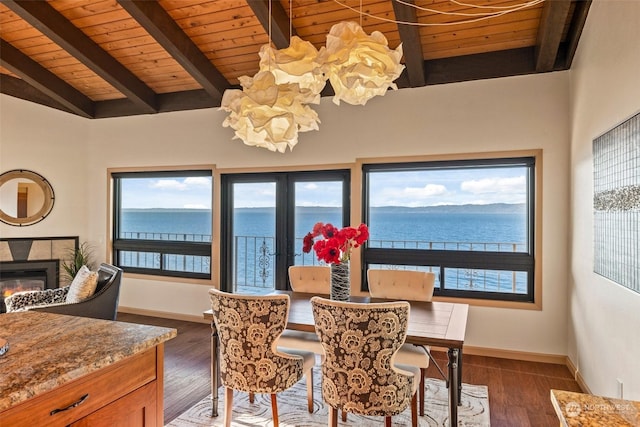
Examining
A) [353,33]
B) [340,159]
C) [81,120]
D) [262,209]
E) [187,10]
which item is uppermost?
[187,10]

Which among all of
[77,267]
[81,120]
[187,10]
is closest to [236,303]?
[187,10]

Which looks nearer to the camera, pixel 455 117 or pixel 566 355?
pixel 566 355

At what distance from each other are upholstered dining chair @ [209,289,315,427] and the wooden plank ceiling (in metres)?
2.17

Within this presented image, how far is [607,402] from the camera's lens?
1.09m

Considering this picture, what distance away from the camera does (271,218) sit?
4832mm

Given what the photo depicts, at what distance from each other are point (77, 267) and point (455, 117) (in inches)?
210

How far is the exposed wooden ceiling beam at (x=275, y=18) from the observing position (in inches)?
127

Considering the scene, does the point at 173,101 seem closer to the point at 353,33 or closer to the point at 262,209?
the point at 262,209

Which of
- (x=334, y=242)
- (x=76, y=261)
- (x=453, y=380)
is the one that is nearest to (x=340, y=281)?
(x=334, y=242)

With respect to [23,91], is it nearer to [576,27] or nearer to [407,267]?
[407,267]

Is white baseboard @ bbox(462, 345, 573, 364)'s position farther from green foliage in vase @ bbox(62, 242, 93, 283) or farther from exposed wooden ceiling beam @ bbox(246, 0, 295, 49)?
green foliage in vase @ bbox(62, 242, 93, 283)

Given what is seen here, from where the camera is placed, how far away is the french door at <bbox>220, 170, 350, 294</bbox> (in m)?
4.57

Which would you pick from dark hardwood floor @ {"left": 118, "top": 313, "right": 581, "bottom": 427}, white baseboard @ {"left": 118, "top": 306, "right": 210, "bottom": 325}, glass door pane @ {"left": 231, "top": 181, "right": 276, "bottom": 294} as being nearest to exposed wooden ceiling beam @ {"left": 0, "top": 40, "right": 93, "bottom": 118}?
glass door pane @ {"left": 231, "top": 181, "right": 276, "bottom": 294}
